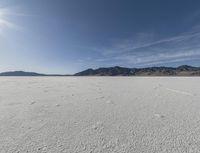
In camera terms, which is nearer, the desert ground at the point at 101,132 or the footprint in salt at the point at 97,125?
the desert ground at the point at 101,132

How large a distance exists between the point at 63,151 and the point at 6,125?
1133 millimetres

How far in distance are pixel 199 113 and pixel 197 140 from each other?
3.81ft

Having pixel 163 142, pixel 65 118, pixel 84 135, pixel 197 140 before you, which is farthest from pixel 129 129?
pixel 65 118

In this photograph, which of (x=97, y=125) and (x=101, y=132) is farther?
(x=97, y=125)

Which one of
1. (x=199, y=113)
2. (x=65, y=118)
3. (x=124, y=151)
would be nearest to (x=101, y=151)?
(x=124, y=151)

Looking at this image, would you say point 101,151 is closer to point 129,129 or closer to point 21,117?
point 129,129

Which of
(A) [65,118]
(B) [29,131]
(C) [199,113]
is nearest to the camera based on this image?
(B) [29,131]

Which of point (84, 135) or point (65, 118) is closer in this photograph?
point (84, 135)

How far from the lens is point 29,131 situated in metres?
1.85

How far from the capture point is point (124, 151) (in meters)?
1.38

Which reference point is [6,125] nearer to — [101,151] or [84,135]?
[84,135]

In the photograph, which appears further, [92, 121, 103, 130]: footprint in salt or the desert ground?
[92, 121, 103, 130]: footprint in salt

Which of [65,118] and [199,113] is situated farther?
[199,113]

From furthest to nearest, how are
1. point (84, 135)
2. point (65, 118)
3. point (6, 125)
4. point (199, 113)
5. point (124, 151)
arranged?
point (199, 113), point (65, 118), point (6, 125), point (84, 135), point (124, 151)
